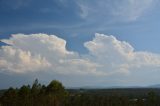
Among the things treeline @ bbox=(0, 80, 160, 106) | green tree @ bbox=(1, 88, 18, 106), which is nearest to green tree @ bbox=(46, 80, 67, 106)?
treeline @ bbox=(0, 80, 160, 106)

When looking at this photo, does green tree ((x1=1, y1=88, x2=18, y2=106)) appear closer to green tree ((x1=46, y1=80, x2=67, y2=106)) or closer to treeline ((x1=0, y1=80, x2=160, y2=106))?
treeline ((x1=0, y1=80, x2=160, y2=106))

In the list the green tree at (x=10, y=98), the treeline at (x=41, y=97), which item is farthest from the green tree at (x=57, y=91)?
the green tree at (x=10, y=98)

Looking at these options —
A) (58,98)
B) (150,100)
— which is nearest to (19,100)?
(58,98)

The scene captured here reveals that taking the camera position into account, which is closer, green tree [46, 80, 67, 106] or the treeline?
the treeline

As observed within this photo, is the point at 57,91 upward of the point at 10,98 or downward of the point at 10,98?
upward

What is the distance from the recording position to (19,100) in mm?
90000

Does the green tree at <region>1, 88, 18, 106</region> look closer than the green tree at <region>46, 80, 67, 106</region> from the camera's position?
No

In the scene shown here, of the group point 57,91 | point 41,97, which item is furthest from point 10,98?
point 57,91

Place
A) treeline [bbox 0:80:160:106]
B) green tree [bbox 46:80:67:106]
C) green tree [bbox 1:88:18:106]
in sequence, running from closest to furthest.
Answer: treeline [bbox 0:80:160:106], green tree [bbox 46:80:67:106], green tree [bbox 1:88:18:106]

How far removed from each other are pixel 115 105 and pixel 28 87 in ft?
84.2

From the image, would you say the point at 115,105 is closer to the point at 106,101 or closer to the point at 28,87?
the point at 106,101

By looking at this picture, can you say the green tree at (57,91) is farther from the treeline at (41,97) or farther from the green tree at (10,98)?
the green tree at (10,98)

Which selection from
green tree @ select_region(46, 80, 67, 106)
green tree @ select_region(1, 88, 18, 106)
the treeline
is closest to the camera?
the treeline

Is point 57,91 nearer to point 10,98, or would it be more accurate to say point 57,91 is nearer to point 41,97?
point 41,97
